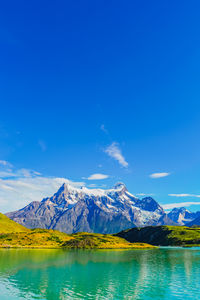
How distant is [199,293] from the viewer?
64188 mm

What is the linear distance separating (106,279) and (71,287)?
17.8 metres

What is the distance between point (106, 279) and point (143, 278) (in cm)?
1339

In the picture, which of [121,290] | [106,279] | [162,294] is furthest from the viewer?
[106,279]

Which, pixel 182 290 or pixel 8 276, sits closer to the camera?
pixel 182 290

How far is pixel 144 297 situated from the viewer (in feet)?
195

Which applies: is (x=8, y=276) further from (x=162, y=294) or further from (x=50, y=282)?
(x=162, y=294)

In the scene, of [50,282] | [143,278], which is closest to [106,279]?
[143,278]

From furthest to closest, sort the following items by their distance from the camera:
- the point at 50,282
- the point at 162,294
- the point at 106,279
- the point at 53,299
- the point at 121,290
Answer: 1. the point at 106,279
2. the point at 50,282
3. the point at 121,290
4. the point at 162,294
5. the point at 53,299

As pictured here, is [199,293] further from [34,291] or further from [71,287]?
[34,291]

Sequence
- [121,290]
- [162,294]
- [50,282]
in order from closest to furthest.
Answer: [162,294] < [121,290] < [50,282]

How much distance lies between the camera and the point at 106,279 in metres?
83.8

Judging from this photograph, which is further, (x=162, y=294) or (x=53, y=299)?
(x=162, y=294)

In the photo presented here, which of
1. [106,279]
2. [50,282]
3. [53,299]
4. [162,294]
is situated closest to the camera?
[53,299]

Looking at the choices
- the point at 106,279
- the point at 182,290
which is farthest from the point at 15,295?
the point at 182,290
